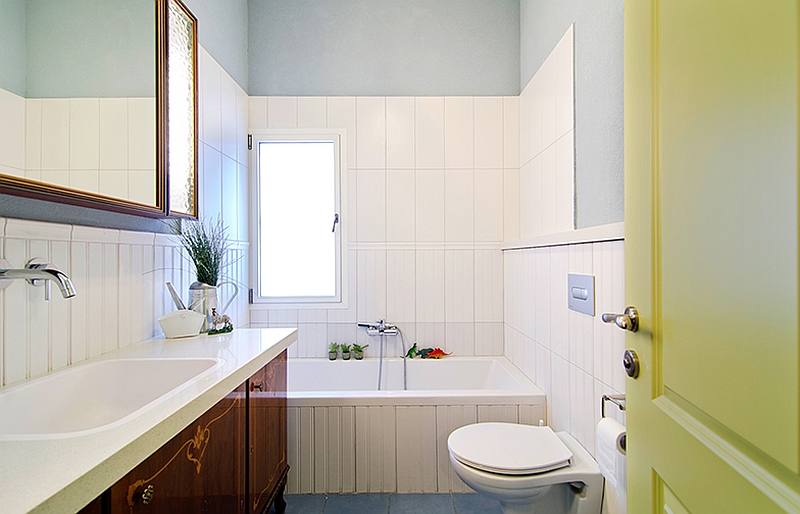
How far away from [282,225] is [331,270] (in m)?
0.45

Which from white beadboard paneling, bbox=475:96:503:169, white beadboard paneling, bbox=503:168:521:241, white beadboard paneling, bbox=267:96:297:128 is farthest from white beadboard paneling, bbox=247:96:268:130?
white beadboard paneling, bbox=503:168:521:241

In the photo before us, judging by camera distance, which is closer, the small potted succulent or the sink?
the sink

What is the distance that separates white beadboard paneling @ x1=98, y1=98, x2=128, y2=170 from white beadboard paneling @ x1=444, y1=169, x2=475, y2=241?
1844 mm

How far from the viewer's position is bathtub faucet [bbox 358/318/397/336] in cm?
271

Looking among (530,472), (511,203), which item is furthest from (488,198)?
(530,472)

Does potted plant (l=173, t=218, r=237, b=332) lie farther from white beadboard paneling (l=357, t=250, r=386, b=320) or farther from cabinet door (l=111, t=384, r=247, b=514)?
white beadboard paneling (l=357, t=250, r=386, b=320)

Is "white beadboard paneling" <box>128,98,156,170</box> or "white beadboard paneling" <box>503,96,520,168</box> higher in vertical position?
"white beadboard paneling" <box>503,96,520,168</box>

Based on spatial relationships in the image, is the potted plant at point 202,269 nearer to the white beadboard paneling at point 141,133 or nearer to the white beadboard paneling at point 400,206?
the white beadboard paneling at point 141,133

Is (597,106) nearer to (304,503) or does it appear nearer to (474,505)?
(474,505)

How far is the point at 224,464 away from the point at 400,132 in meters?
2.19

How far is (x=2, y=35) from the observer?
0.96 metres

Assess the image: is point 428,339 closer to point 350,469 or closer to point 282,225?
point 350,469

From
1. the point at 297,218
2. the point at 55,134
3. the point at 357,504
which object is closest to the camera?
the point at 55,134

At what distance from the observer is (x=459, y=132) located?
9.04 ft
